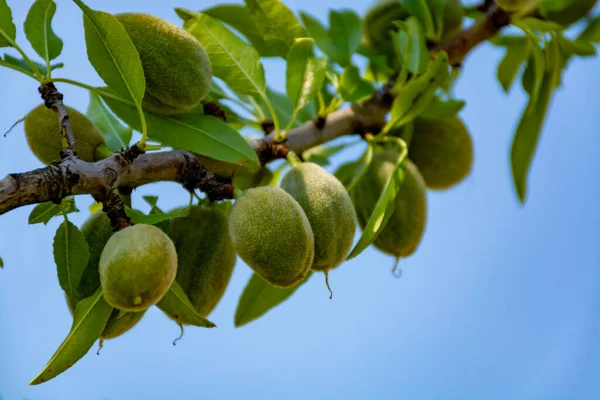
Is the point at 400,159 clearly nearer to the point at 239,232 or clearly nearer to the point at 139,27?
the point at 239,232

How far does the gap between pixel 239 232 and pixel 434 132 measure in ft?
2.39

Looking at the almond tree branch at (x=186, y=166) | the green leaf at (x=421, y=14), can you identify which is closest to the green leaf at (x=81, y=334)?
the almond tree branch at (x=186, y=166)

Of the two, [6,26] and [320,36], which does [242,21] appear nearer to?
[320,36]

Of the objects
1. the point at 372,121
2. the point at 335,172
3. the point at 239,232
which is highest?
the point at 239,232

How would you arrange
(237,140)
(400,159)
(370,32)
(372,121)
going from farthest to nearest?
(370,32), (372,121), (400,159), (237,140)

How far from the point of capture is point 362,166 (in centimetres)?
155

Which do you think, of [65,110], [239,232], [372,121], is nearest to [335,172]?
[372,121]

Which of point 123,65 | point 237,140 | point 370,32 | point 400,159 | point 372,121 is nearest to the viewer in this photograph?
point 123,65

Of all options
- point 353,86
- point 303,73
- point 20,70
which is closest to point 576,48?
point 353,86

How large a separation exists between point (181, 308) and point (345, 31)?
76 cm

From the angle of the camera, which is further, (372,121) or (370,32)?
(370,32)

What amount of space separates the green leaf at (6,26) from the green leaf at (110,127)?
0.28 metres

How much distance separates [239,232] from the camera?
1.15 m

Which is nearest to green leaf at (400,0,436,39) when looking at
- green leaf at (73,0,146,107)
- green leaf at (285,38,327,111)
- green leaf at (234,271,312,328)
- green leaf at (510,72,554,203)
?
green leaf at (510,72,554,203)
